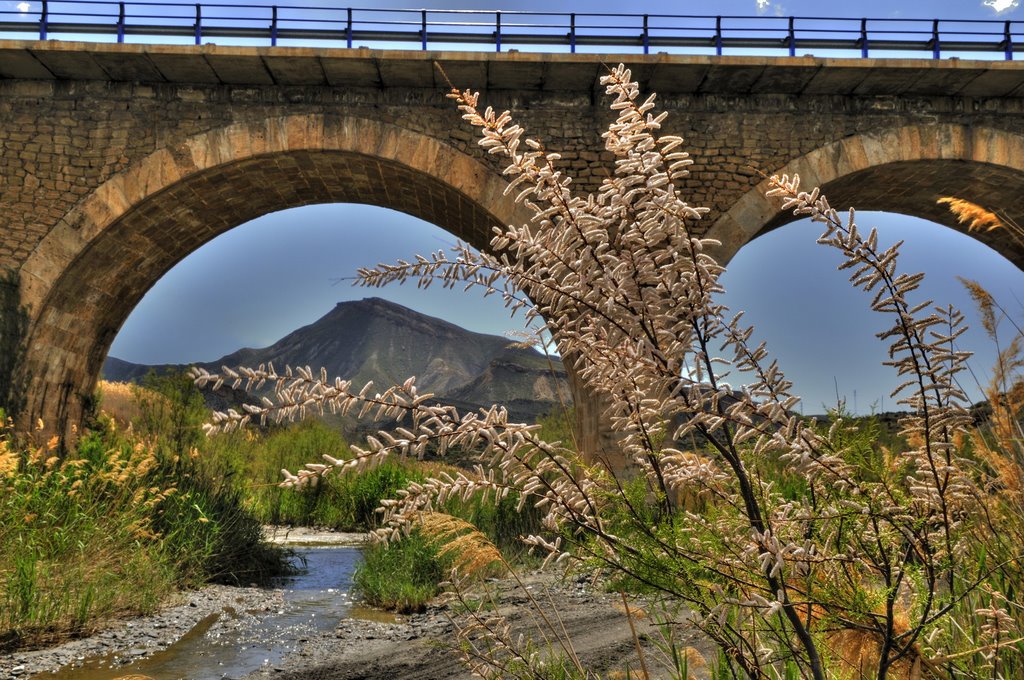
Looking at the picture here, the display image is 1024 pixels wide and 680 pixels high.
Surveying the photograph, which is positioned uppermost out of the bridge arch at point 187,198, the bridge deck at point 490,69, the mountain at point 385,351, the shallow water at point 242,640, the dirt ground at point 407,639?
the mountain at point 385,351

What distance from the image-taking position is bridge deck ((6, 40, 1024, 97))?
10.0 meters

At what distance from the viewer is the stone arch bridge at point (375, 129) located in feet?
33.6

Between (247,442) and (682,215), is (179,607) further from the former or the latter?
(247,442)

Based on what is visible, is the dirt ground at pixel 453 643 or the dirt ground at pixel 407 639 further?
the dirt ground at pixel 407 639

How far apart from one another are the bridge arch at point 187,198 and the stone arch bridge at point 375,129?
0.09ft

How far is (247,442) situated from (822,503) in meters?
16.2

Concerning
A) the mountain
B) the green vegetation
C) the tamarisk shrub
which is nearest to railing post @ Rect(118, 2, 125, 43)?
the green vegetation

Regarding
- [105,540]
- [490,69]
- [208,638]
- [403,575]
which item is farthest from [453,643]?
[490,69]

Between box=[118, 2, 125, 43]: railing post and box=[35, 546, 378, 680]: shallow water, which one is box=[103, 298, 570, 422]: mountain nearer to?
box=[118, 2, 125, 43]: railing post

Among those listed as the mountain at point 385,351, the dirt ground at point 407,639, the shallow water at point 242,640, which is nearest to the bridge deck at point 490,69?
the shallow water at point 242,640

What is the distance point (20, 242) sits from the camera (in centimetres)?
1031

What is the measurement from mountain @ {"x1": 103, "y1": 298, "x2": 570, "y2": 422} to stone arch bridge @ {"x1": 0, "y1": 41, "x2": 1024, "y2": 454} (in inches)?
3211

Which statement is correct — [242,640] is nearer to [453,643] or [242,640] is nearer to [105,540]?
[105,540]

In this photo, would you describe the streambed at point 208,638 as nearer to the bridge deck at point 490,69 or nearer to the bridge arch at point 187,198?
the bridge arch at point 187,198
